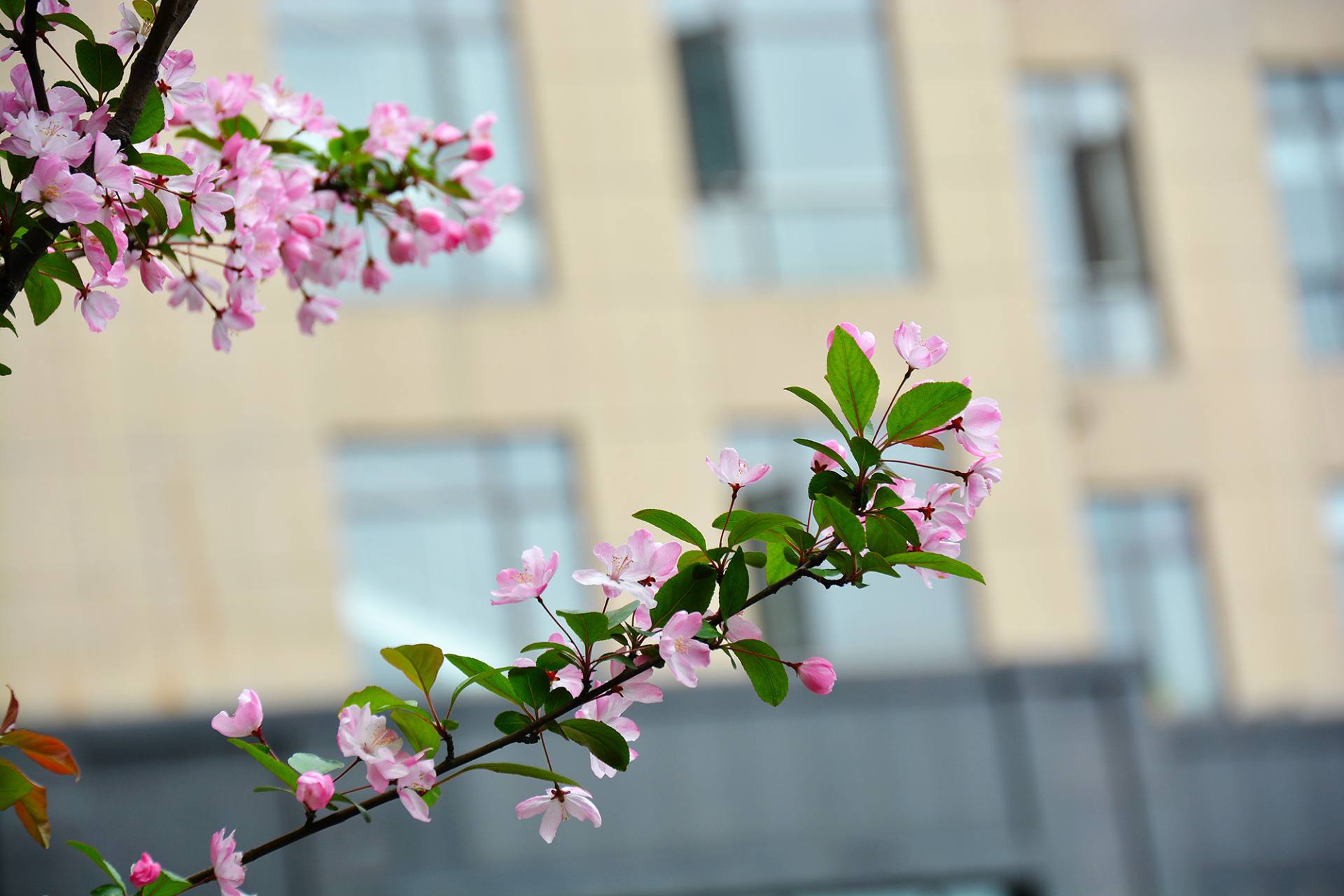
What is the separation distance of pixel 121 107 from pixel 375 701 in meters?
0.70

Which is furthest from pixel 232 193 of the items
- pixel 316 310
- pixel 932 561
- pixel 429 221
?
pixel 932 561

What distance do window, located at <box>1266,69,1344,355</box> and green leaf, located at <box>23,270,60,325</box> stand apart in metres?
14.5

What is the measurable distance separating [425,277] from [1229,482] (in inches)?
277

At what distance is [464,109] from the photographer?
12.4 meters

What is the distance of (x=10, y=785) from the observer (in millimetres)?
1844

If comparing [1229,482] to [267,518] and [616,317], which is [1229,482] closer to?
[616,317]

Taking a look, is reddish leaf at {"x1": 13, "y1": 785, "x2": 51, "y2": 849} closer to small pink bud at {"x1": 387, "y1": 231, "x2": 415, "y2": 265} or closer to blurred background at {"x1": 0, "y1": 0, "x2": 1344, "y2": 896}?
small pink bud at {"x1": 387, "y1": 231, "x2": 415, "y2": 265}

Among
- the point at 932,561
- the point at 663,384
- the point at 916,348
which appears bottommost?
the point at 932,561

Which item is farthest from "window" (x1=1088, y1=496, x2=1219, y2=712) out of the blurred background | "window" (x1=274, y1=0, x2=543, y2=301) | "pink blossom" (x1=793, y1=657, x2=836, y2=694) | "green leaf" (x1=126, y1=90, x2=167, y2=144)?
"green leaf" (x1=126, y1=90, x2=167, y2=144)

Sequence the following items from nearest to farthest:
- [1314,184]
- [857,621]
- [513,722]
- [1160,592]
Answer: [513,722] < [857,621] < [1160,592] < [1314,184]

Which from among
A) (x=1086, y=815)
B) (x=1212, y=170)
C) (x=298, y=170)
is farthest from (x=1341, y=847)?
(x=298, y=170)

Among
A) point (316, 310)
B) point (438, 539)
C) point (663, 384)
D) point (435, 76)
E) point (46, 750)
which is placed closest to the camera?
point (46, 750)

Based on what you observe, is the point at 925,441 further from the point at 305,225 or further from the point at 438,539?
the point at 438,539

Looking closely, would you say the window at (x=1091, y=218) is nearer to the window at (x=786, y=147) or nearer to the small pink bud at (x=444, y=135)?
the window at (x=786, y=147)
